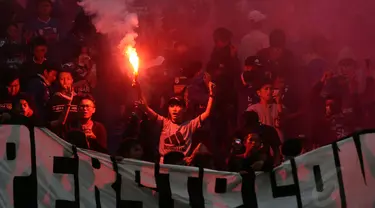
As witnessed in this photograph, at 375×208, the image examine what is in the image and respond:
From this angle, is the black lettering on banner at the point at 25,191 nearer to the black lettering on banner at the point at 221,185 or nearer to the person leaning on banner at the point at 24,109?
the person leaning on banner at the point at 24,109

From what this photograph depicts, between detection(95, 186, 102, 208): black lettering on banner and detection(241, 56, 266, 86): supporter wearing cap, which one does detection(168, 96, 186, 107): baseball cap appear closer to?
detection(241, 56, 266, 86): supporter wearing cap

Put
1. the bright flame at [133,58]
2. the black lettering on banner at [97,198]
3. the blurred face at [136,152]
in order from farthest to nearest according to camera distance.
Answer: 1. the bright flame at [133,58]
2. the blurred face at [136,152]
3. the black lettering on banner at [97,198]

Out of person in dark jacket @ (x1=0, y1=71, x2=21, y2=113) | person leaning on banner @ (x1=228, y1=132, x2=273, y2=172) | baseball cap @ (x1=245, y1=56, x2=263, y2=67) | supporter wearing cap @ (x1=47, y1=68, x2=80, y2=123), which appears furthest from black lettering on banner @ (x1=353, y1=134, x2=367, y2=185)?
person in dark jacket @ (x1=0, y1=71, x2=21, y2=113)

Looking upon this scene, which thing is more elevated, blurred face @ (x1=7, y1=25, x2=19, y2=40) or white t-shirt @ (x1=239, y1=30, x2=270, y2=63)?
blurred face @ (x1=7, y1=25, x2=19, y2=40)

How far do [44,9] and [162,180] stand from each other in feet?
5.48

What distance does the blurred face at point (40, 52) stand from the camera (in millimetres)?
4031

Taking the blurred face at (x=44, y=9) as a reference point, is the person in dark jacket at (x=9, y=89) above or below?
below

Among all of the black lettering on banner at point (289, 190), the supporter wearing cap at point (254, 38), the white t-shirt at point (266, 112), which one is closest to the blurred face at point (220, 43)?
the supporter wearing cap at point (254, 38)

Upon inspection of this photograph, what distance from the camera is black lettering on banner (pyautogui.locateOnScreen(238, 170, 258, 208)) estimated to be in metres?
3.39

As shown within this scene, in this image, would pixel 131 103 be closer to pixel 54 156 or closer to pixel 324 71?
pixel 54 156

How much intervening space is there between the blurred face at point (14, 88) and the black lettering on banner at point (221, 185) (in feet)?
5.70

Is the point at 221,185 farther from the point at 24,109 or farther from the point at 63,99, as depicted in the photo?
the point at 24,109

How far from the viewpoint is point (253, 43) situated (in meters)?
3.86

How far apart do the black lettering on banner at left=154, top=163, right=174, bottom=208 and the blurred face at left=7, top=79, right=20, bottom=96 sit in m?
1.33
